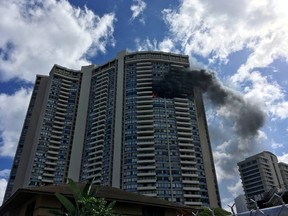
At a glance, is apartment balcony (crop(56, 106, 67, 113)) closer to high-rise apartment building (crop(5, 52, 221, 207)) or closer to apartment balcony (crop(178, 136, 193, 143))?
high-rise apartment building (crop(5, 52, 221, 207))

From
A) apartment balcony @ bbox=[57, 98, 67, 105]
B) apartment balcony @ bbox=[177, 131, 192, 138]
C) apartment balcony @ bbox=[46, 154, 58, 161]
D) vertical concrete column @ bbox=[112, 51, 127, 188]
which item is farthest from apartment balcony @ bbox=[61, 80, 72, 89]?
apartment balcony @ bbox=[177, 131, 192, 138]

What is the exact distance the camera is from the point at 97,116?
11556 centimetres

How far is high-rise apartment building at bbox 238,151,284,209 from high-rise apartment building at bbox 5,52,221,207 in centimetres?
6956

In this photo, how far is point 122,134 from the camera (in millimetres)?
104375

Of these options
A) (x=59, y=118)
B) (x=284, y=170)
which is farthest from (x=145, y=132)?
(x=284, y=170)

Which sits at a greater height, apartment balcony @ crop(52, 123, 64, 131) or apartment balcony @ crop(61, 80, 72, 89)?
apartment balcony @ crop(61, 80, 72, 89)

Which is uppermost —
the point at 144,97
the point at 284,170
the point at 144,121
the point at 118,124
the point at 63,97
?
the point at 63,97

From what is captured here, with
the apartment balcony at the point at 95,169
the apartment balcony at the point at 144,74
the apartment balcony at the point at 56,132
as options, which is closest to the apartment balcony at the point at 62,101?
the apartment balcony at the point at 56,132

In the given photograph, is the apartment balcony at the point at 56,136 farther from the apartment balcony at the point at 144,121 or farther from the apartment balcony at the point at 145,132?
the apartment balcony at the point at 145,132

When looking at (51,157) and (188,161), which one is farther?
(51,157)

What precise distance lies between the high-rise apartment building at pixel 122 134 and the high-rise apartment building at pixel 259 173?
69.6 m

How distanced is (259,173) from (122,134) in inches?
3745

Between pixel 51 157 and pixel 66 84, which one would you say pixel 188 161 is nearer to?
pixel 51 157

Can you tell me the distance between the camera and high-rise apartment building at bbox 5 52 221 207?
3780 inches
